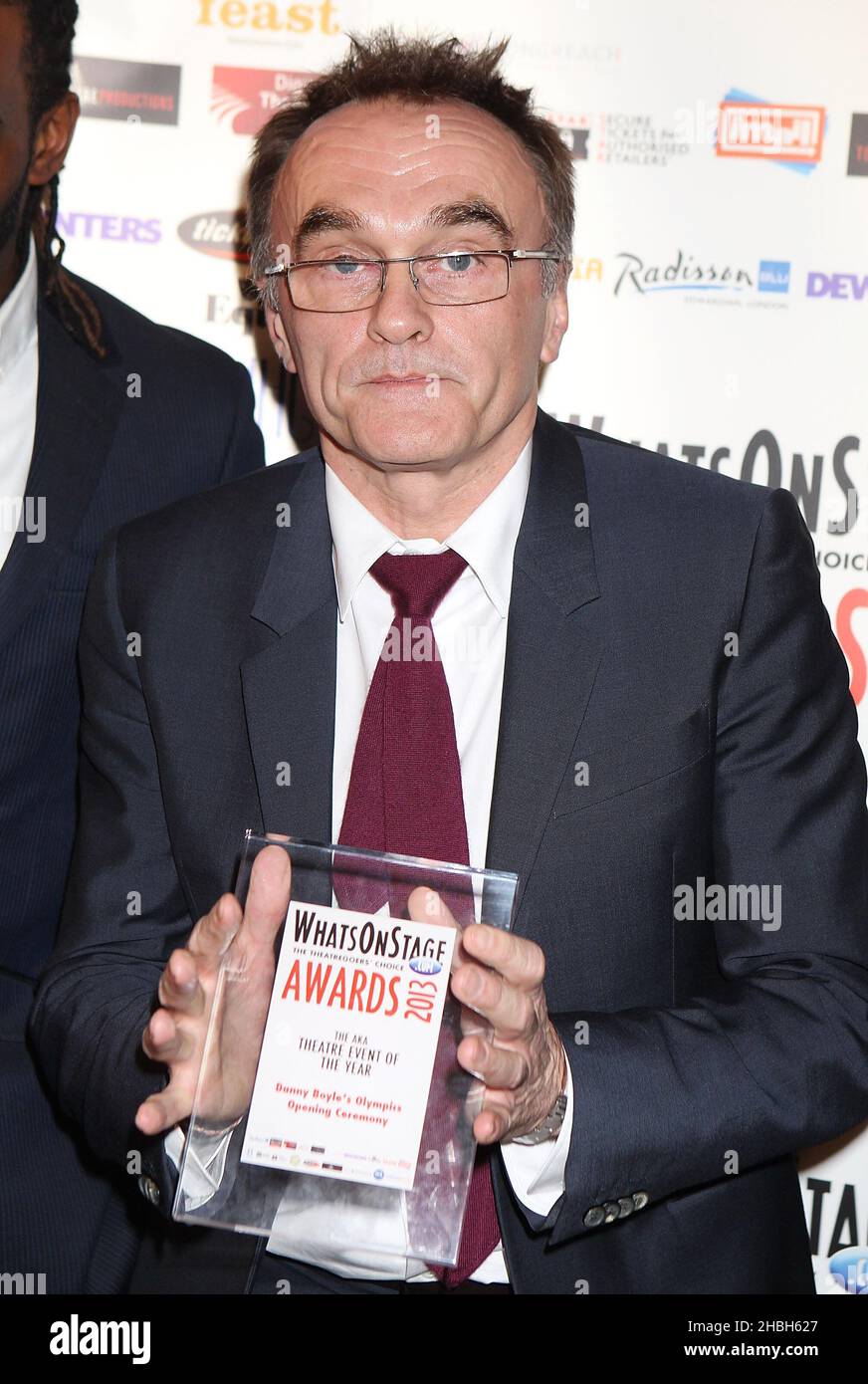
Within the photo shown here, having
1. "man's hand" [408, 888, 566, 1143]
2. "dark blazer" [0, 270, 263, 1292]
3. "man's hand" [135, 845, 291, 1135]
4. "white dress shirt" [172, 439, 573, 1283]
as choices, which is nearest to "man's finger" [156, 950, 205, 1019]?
"man's hand" [135, 845, 291, 1135]

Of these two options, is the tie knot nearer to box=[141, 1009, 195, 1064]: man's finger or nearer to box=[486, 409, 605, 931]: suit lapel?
box=[486, 409, 605, 931]: suit lapel

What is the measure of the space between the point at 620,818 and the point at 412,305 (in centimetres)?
79

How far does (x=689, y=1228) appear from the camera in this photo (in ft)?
6.49

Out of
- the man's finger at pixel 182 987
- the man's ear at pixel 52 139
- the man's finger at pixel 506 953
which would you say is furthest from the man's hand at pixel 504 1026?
the man's ear at pixel 52 139

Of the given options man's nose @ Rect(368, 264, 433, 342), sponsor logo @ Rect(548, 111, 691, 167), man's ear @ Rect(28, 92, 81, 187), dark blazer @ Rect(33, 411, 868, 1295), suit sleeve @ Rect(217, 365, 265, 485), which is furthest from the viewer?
sponsor logo @ Rect(548, 111, 691, 167)

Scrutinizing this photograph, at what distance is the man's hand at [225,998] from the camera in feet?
5.21

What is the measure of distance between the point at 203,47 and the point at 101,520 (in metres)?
1.06

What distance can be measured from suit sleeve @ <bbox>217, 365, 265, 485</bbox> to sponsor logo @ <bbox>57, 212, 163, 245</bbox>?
37 cm

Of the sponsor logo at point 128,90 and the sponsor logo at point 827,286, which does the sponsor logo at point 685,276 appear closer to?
the sponsor logo at point 827,286

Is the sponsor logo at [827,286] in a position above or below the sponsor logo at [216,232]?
below

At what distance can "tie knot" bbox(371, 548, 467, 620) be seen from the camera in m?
2.05

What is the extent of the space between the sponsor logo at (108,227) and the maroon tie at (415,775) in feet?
4.04

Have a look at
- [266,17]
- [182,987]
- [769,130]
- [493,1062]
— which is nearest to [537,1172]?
[493,1062]
